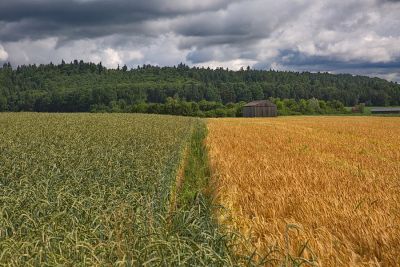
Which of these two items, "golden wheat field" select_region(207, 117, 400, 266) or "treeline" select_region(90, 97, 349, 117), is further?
"treeline" select_region(90, 97, 349, 117)

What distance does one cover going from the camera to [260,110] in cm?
9750

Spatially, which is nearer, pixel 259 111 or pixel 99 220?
pixel 99 220

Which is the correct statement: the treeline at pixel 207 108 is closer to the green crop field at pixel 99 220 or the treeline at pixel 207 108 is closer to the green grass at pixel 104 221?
the green grass at pixel 104 221

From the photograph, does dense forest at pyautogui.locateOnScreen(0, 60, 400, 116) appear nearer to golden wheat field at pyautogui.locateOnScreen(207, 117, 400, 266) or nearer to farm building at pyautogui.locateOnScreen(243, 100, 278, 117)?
farm building at pyautogui.locateOnScreen(243, 100, 278, 117)

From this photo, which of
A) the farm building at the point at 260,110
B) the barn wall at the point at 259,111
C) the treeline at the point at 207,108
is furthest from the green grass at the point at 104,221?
the treeline at the point at 207,108

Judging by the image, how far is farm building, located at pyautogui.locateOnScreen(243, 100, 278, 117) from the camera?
97500 millimetres

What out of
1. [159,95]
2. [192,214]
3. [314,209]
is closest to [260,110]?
[159,95]

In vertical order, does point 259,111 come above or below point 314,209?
below

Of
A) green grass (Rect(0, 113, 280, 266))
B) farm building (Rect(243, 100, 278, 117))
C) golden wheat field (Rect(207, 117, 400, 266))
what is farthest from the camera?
farm building (Rect(243, 100, 278, 117))

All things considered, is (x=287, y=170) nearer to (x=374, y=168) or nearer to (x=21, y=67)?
(x=374, y=168)

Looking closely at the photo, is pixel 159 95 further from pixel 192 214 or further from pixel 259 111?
pixel 192 214

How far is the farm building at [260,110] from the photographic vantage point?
320 feet

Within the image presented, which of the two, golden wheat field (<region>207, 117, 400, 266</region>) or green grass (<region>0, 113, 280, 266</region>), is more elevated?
green grass (<region>0, 113, 280, 266</region>)

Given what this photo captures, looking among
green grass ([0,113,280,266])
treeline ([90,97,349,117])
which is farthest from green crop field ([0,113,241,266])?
treeline ([90,97,349,117])
